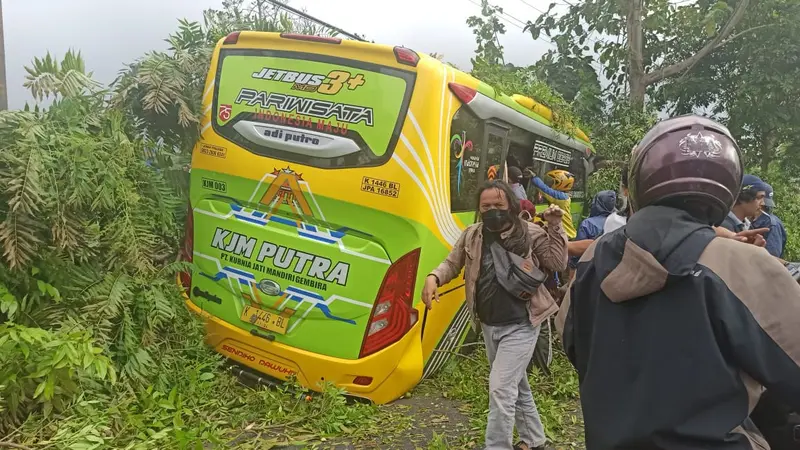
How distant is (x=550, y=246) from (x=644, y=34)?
12261 mm

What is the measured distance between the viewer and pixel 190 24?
5.38 meters

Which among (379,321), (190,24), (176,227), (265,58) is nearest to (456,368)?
(379,321)

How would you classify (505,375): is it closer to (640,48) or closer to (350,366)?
(350,366)

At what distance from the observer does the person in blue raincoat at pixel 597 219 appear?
17.5 feet

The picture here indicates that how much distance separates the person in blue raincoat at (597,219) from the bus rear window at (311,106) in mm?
2205

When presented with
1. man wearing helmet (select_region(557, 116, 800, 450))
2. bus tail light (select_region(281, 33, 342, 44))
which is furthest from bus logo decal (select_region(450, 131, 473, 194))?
man wearing helmet (select_region(557, 116, 800, 450))

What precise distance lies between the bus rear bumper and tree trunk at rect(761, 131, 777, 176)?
12945 millimetres

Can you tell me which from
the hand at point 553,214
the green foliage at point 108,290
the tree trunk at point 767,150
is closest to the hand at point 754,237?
the hand at point 553,214

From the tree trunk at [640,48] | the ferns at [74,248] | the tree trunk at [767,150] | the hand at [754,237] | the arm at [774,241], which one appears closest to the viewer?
the hand at [754,237]

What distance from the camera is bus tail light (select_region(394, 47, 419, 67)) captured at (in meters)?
4.12

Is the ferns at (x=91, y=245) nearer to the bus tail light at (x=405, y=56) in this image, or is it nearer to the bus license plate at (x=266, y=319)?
the bus license plate at (x=266, y=319)

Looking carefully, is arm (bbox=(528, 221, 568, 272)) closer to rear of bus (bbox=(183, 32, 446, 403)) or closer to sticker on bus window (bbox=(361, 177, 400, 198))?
rear of bus (bbox=(183, 32, 446, 403))

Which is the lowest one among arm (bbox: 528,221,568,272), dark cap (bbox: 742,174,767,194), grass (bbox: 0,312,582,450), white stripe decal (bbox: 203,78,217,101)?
grass (bbox: 0,312,582,450)

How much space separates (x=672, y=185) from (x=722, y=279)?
0.93 ft
